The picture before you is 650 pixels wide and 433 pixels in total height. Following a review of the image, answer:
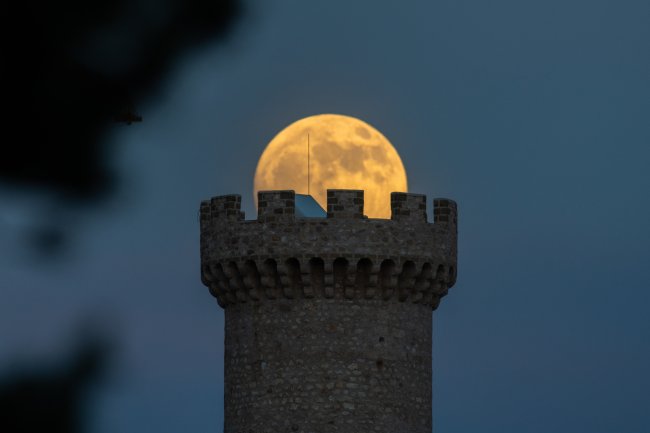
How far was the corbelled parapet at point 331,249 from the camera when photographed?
1287 inches

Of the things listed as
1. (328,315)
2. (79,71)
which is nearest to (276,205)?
(328,315)

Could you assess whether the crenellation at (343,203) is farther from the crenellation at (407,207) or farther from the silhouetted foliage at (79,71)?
the silhouetted foliage at (79,71)

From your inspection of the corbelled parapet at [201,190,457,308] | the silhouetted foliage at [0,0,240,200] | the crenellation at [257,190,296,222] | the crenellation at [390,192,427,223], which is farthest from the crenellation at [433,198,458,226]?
the silhouetted foliage at [0,0,240,200]

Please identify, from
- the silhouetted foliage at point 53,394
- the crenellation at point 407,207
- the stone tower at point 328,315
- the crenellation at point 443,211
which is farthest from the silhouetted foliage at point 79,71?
the crenellation at point 443,211

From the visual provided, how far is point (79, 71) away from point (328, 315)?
893 inches

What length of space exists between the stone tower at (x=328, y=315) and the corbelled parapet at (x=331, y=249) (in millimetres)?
19

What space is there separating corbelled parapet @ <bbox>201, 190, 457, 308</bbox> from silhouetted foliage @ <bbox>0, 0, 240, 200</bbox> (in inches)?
874

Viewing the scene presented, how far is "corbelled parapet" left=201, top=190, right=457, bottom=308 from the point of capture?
32.7 m

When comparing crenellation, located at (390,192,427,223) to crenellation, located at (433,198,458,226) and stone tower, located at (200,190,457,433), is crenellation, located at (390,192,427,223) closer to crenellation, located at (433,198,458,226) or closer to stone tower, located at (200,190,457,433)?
stone tower, located at (200,190,457,433)

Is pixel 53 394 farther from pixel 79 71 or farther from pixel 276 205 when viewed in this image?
pixel 276 205

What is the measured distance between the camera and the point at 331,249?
32.7 meters

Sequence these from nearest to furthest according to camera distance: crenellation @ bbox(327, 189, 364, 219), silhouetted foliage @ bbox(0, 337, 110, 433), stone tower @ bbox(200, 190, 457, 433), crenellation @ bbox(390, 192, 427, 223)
Result: 1. silhouetted foliage @ bbox(0, 337, 110, 433)
2. stone tower @ bbox(200, 190, 457, 433)
3. crenellation @ bbox(327, 189, 364, 219)
4. crenellation @ bbox(390, 192, 427, 223)

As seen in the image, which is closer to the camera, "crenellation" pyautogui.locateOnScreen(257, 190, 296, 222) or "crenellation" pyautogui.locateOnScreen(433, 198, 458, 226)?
"crenellation" pyautogui.locateOnScreen(257, 190, 296, 222)

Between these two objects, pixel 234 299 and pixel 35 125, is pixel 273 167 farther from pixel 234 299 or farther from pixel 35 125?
pixel 35 125
